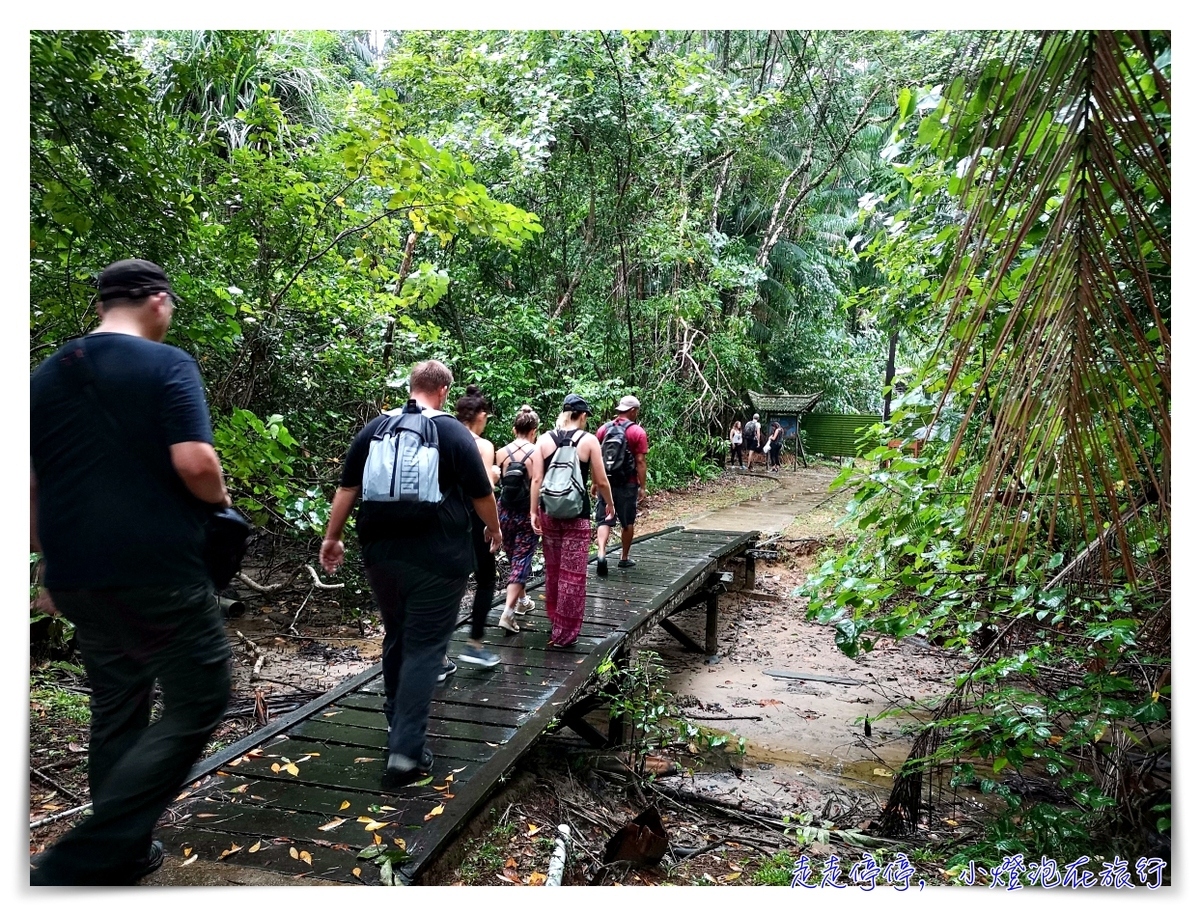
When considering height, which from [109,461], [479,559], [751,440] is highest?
[109,461]

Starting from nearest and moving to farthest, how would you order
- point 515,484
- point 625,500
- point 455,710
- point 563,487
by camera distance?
point 455,710 → point 563,487 → point 515,484 → point 625,500

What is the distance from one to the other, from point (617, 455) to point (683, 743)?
239cm

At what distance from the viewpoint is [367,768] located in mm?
3053

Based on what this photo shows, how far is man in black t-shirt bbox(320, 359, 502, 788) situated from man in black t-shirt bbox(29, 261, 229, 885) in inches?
37.1

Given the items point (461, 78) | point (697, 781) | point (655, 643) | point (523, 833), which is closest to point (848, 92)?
point (461, 78)

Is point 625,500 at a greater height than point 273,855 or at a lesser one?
greater

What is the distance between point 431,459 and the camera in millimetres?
2984

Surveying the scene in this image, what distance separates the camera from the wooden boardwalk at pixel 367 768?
2.48 metres

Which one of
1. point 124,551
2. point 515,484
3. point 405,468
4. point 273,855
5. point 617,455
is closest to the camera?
point 124,551

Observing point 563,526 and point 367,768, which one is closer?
point 367,768

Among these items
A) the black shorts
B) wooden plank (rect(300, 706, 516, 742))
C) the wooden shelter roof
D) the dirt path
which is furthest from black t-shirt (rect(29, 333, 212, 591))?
the wooden shelter roof

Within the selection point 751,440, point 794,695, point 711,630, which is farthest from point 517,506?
point 751,440

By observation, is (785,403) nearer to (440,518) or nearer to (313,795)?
(440,518)

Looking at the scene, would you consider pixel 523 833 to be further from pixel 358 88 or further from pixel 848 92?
pixel 848 92
